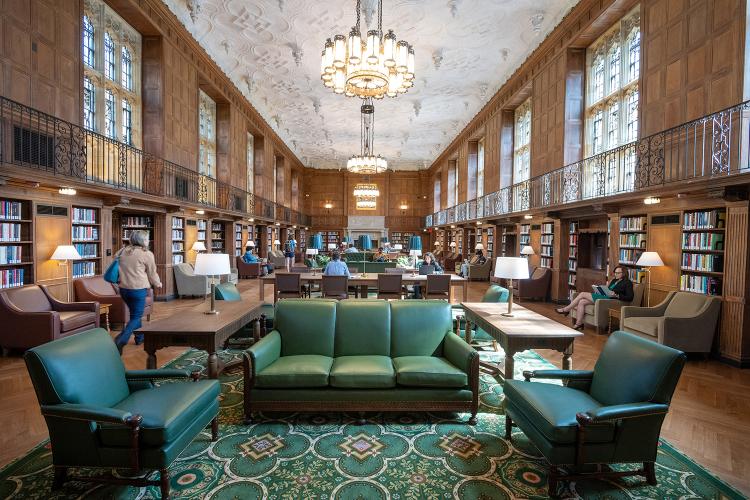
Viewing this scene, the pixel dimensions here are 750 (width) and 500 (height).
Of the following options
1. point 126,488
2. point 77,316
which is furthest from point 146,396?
point 77,316

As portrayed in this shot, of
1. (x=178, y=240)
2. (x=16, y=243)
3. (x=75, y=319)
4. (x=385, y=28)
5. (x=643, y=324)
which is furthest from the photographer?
(x=178, y=240)

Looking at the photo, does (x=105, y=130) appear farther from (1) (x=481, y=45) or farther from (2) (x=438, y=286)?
(1) (x=481, y=45)

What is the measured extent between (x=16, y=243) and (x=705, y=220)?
33.0 ft

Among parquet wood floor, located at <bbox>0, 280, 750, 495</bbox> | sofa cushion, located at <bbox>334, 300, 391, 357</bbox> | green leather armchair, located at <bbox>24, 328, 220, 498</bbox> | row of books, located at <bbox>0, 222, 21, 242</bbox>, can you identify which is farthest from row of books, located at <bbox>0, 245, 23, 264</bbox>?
sofa cushion, located at <bbox>334, 300, 391, 357</bbox>

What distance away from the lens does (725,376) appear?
442 centimetres

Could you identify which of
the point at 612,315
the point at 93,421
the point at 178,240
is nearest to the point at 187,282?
the point at 178,240

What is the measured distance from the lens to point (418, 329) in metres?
3.68

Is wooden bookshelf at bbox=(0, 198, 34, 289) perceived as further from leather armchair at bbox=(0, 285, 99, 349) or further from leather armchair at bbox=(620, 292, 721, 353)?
leather armchair at bbox=(620, 292, 721, 353)

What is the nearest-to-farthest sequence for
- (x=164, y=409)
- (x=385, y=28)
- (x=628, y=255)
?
(x=164, y=409)
(x=628, y=255)
(x=385, y=28)

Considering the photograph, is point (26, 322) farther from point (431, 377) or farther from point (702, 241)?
point (702, 241)

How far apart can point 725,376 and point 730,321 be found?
0.85 metres

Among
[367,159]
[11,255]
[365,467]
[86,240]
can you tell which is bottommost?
[365,467]

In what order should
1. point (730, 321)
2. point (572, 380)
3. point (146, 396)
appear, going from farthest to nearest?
point (730, 321)
point (572, 380)
point (146, 396)

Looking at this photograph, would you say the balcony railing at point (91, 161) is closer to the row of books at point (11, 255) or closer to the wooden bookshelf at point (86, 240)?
the wooden bookshelf at point (86, 240)
